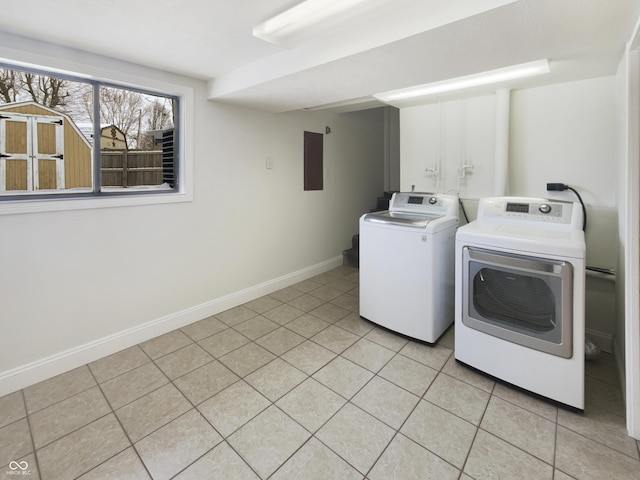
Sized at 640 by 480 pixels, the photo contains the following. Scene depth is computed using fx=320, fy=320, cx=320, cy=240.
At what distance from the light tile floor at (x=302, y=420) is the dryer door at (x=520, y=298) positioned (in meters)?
0.38

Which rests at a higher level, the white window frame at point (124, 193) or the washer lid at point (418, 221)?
the white window frame at point (124, 193)

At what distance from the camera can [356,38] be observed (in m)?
1.73

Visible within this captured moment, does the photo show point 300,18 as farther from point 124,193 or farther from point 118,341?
point 118,341

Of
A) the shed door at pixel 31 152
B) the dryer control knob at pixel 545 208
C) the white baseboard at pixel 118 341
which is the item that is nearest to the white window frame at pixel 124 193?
the shed door at pixel 31 152

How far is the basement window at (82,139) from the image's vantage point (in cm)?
200

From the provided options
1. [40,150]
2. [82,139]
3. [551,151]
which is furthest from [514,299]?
[40,150]

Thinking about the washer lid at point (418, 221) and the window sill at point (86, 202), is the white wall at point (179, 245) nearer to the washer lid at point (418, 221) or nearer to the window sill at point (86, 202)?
the window sill at point (86, 202)

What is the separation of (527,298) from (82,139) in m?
3.10

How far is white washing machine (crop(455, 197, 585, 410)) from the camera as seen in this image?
1.72 meters

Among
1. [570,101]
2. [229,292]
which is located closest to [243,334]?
[229,292]

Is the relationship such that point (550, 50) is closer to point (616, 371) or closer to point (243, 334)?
point (616, 371)

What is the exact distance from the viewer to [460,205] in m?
3.04

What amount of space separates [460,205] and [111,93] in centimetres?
305
